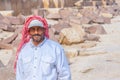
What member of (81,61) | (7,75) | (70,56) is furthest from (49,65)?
(70,56)

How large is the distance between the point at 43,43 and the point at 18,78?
0.37 metres

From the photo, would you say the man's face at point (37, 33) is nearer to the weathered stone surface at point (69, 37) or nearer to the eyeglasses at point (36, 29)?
the eyeglasses at point (36, 29)

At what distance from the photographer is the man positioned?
3.31 meters

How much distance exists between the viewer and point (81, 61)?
30.8ft

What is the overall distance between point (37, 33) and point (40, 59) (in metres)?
0.23

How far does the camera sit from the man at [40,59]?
130 inches

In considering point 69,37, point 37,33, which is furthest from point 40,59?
point 69,37

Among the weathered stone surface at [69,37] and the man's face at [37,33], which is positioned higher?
the man's face at [37,33]

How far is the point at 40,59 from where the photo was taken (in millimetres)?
3338

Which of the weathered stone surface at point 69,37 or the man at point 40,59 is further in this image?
the weathered stone surface at point 69,37

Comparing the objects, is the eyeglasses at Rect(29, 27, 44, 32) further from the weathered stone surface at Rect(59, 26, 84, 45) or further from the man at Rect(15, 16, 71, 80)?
the weathered stone surface at Rect(59, 26, 84, 45)

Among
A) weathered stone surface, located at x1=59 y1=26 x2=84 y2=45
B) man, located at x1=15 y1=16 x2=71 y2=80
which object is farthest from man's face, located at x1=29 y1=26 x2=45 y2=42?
weathered stone surface, located at x1=59 y1=26 x2=84 y2=45

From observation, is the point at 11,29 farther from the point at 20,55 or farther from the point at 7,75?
the point at 20,55

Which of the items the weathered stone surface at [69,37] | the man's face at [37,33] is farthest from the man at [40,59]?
the weathered stone surface at [69,37]
